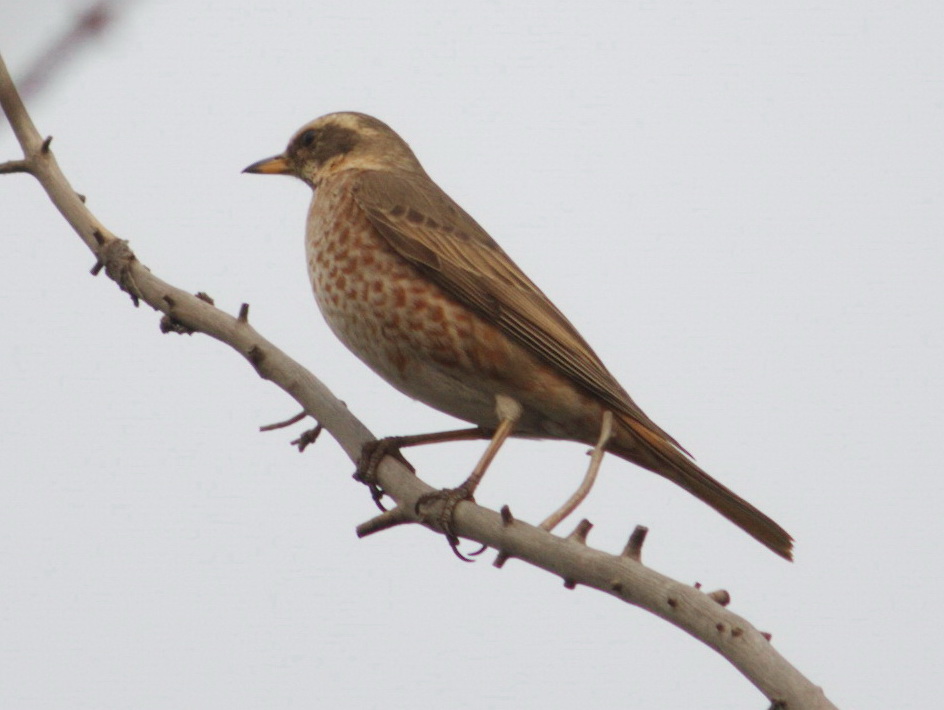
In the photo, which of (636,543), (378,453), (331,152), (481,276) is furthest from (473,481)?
(331,152)

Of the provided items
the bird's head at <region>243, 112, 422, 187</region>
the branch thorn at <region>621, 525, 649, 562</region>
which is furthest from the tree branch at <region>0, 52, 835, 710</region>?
the bird's head at <region>243, 112, 422, 187</region>

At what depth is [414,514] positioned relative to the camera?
453 cm

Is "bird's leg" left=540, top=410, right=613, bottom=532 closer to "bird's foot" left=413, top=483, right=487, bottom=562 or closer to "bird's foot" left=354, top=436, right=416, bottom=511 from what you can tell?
"bird's foot" left=413, top=483, right=487, bottom=562

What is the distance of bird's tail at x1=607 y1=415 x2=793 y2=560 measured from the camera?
5.60 m

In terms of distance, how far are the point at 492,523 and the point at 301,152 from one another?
3.83m

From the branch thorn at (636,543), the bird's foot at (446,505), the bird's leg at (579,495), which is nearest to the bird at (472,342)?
the bird's foot at (446,505)

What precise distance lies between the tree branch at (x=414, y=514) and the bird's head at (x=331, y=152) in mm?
2635

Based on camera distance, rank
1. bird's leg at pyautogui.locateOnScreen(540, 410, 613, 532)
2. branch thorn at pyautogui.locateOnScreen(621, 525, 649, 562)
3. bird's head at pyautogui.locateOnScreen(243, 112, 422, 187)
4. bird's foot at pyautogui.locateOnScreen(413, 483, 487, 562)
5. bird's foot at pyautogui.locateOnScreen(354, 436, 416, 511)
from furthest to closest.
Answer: bird's head at pyautogui.locateOnScreen(243, 112, 422, 187), bird's foot at pyautogui.locateOnScreen(354, 436, 416, 511), bird's foot at pyautogui.locateOnScreen(413, 483, 487, 562), bird's leg at pyautogui.locateOnScreen(540, 410, 613, 532), branch thorn at pyautogui.locateOnScreen(621, 525, 649, 562)

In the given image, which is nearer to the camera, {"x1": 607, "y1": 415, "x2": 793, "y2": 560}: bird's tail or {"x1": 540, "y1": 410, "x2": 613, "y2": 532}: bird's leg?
{"x1": 540, "y1": 410, "x2": 613, "y2": 532}: bird's leg

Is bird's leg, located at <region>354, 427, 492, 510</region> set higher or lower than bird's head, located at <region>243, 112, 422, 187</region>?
lower

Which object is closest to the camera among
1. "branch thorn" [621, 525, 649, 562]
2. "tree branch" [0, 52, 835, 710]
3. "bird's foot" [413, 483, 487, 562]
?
"tree branch" [0, 52, 835, 710]

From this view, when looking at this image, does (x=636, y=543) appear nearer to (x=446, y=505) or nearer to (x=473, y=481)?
(x=446, y=505)

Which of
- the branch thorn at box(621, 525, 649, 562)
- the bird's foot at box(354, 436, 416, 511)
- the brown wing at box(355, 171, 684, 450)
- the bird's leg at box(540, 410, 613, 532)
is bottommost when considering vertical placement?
the branch thorn at box(621, 525, 649, 562)

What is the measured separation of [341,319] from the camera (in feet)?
20.1
